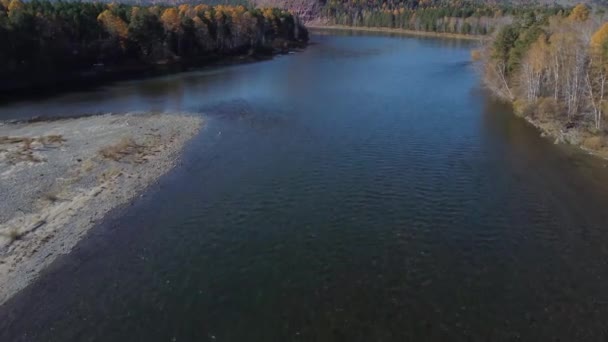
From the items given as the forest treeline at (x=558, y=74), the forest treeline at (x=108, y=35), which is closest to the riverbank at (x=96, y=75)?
the forest treeline at (x=108, y=35)

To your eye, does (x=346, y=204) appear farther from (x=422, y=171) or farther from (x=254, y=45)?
(x=254, y=45)

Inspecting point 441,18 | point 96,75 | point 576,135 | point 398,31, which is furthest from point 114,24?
point 398,31

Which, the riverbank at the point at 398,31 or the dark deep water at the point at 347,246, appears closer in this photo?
the dark deep water at the point at 347,246

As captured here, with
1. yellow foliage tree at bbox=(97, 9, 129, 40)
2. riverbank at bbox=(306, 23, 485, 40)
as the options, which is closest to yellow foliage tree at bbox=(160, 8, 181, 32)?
yellow foliage tree at bbox=(97, 9, 129, 40)

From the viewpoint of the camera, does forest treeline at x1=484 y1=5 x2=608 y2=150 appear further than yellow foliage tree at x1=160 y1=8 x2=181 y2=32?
No

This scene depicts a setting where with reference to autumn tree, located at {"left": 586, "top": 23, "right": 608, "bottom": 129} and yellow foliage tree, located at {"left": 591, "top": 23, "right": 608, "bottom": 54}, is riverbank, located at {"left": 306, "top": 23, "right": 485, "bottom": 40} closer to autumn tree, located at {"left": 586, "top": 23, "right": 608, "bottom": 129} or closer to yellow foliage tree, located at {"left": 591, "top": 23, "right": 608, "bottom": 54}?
yellow foliage tree, located at {"left": 591, "top": 23, "right": 608, "bottom": 54}

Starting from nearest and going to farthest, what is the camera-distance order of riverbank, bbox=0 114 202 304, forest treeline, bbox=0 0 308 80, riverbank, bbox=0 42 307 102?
riverbank, bbox=0 114 202 304, riverbank, bbox=0 42 307 102, forest treeline, bbox=0 0 308 80

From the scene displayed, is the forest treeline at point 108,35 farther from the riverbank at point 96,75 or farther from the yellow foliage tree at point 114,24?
the riverbank at point 96,75
